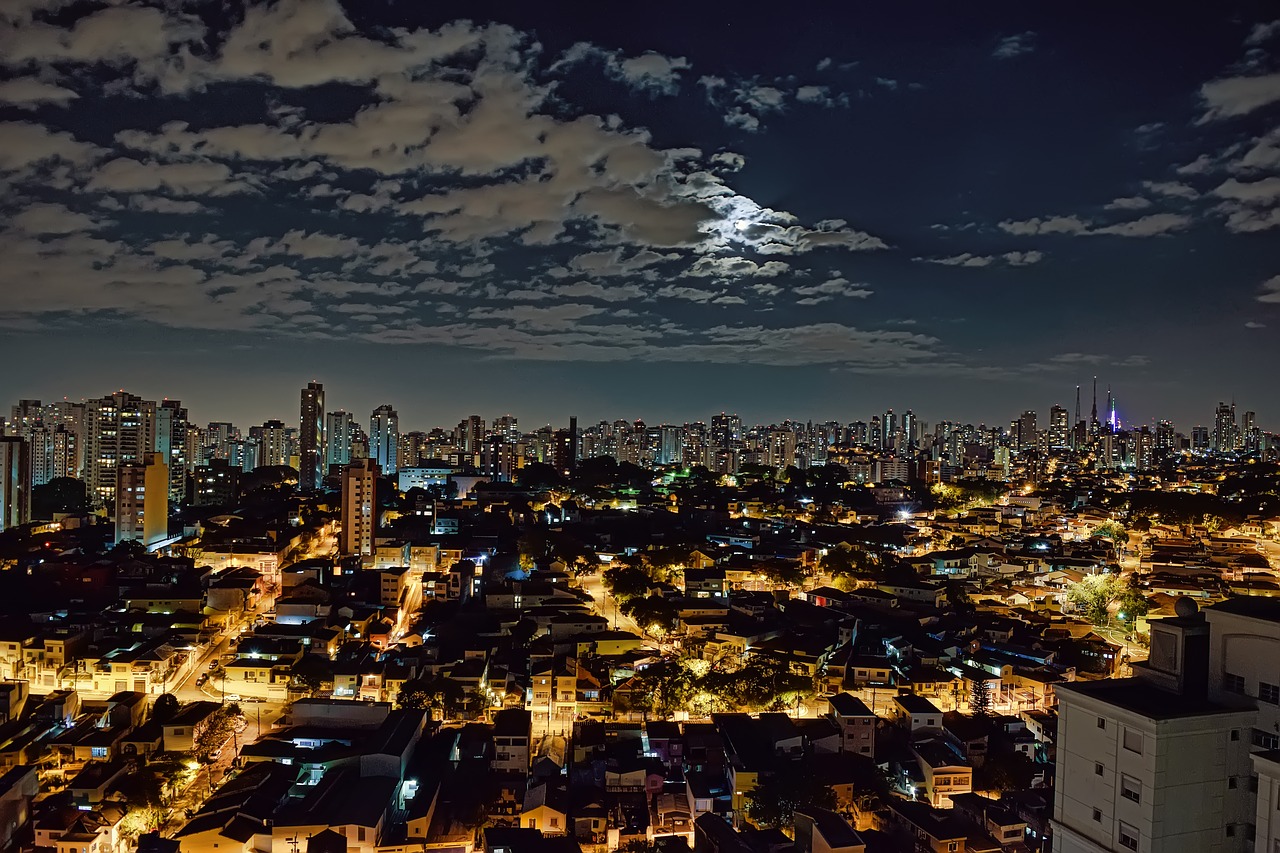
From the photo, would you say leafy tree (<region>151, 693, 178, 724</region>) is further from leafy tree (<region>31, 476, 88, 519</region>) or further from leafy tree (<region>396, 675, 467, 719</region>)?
leafy tree (<region>31, 476, 88, 519</region>)

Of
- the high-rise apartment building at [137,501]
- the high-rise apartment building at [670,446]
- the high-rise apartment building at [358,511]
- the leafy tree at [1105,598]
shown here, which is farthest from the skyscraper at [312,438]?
the leafy tree at [1105,598]

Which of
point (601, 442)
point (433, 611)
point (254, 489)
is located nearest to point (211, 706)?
point (433, 611)

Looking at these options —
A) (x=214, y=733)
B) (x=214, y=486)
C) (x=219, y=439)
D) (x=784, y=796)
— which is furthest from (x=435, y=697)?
(x=219, y=439)

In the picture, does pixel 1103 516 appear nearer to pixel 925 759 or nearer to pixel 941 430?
pixel 925 759

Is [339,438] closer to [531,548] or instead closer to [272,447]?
[272,447]

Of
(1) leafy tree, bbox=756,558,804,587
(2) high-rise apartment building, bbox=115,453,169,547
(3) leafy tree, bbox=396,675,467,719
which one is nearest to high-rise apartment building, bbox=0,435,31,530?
Result: (2) high-rise apartment building, bbox=115,453,169,547
